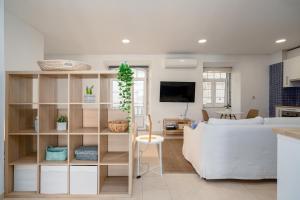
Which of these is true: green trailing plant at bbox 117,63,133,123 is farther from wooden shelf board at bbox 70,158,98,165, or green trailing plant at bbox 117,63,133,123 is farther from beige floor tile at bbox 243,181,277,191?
beige floor tile at bbox 243,181,277,191

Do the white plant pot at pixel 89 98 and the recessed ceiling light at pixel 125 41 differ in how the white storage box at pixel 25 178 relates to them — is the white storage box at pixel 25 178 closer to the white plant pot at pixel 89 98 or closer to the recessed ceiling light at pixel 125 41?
the white plant pot at pixel 89 98

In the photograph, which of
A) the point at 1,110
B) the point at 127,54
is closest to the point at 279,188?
the point at 1,110

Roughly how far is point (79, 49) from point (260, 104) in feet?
19.8

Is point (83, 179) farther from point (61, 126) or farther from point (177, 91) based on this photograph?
point (177, 91)

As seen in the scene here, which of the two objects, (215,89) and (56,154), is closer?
(56,154)

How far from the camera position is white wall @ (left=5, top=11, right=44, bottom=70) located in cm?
284

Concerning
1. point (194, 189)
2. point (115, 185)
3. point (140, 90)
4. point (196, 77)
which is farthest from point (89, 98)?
point (196, 77)

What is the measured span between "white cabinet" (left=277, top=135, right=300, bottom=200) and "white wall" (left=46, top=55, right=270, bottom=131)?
4528 millimetres

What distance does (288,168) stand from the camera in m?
1.25

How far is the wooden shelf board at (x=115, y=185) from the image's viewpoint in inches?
84.4

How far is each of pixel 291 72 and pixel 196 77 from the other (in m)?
2.55

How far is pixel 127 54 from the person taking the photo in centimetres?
571

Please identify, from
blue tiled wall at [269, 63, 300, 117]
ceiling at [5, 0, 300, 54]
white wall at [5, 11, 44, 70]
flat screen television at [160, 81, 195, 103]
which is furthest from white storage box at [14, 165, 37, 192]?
blue tiled wall at [269, 63, 300, 117]

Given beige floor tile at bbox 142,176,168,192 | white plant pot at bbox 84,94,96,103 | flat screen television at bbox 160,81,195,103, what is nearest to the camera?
white plant pot at bbox 84,94,96,103
